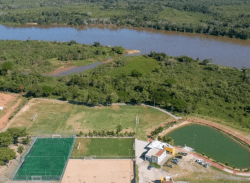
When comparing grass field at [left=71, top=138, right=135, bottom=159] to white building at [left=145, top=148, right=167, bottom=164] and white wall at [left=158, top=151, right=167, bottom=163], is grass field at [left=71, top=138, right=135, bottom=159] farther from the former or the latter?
white wall at [left=158, top=151, right=167, bottom=163]

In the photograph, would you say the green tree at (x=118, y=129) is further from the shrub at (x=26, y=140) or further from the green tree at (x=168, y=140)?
the shrub at (x=26, y=140)

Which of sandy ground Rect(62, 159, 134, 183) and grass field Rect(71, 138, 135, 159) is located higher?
grass field Rect(71, 138, 135, 159)

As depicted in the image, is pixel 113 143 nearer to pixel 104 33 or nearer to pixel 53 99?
pixel 53 99

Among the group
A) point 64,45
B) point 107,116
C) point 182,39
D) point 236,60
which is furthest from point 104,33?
point 107,116

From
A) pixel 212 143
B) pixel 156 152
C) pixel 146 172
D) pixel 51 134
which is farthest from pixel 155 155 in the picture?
pixel 51 134

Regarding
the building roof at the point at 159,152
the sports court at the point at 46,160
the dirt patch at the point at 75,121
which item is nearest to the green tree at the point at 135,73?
the dirt patch at the point at 75,121

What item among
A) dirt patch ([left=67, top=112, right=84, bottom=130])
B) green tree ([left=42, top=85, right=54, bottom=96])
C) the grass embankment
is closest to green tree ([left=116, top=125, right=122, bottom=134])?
dirt patch ([left=67, top=112, right=84, bottom=130])
